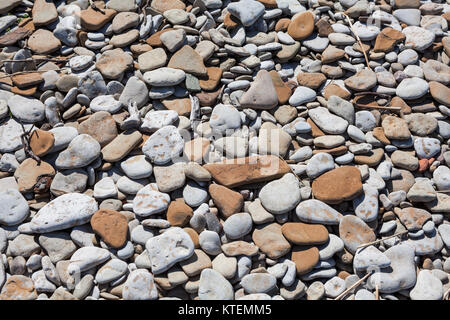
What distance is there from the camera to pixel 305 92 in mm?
2500

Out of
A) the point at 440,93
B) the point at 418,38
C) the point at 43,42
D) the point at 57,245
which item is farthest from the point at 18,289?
the point at 418,38

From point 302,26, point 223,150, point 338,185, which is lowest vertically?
point 338,185

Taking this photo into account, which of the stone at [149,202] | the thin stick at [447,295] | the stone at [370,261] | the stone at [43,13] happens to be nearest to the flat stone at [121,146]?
the stone at [149,202]

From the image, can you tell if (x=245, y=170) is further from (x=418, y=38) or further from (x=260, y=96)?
(x=418, y=38)

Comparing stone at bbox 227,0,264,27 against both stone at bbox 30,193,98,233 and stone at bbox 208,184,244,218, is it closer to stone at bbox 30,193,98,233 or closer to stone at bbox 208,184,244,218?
stone at bbox 208,184,244,218

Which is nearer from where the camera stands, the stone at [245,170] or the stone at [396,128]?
the stone at [245,170]

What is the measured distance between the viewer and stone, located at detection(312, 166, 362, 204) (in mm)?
2158

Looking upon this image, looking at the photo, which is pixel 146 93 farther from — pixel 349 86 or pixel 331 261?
pixel 331 261

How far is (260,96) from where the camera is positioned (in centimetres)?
244

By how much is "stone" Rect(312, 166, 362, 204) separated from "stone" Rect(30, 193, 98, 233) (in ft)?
3.67

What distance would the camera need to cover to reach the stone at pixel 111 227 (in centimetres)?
206

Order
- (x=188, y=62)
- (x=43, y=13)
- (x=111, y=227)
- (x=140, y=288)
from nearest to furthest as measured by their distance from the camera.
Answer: (x=140, y=288)
(x=111, y=227)
(x=188, y=62)
(x=43, y=13)

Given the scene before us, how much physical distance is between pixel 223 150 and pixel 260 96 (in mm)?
397

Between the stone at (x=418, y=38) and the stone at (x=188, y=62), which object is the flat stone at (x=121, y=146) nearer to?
the stone at (x=188, y=62)
